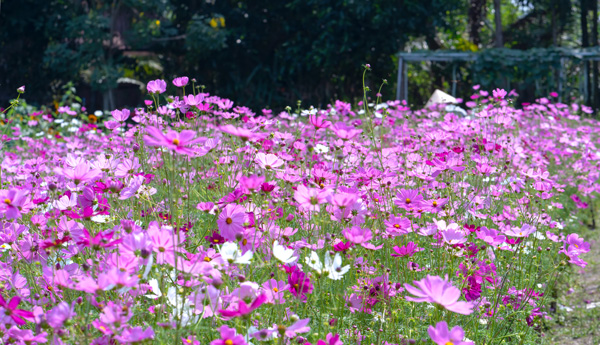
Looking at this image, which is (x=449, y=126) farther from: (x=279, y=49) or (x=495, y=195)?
(x=279, y=49)

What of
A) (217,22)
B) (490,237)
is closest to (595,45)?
(217,22)

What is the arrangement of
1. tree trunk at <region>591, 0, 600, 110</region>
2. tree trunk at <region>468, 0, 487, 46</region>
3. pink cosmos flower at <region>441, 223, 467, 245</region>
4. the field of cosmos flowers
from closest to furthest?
the field of cosmos flowers
pink cosmos flower at <region>441, 223, 467, 245</region>
tree trunk at <region>591, 0, 600, 110</region>
tree trunk at <region>468, 0, 487, 46</region>

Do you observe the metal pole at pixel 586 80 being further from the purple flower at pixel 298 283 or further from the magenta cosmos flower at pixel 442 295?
the magenta cosmos flower at pixel 442 295

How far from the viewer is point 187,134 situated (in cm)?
112

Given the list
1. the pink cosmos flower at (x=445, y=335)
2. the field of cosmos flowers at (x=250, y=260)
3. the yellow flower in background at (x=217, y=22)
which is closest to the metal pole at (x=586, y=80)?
the yellow flower in background at (x=217, y=22)

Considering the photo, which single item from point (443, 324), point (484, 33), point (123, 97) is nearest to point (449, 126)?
point (443, 324)

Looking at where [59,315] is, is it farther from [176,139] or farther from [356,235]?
[356,235]

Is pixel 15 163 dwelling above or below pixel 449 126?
below

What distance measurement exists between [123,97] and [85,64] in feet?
15.9

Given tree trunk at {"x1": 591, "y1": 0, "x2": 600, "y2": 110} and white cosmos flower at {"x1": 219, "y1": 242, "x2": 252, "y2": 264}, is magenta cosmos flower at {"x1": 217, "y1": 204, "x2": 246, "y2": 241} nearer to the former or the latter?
white cosmos flower at {"x1": 219, "y1": 242, "x2": 252, "y2": 264}

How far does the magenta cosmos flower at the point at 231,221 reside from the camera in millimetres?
1528

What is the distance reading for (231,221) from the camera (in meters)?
1.53

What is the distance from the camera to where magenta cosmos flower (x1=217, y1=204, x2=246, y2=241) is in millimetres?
1528

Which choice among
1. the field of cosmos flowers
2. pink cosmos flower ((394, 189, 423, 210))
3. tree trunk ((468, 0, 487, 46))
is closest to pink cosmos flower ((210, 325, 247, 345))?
the field of cosmos flowers
